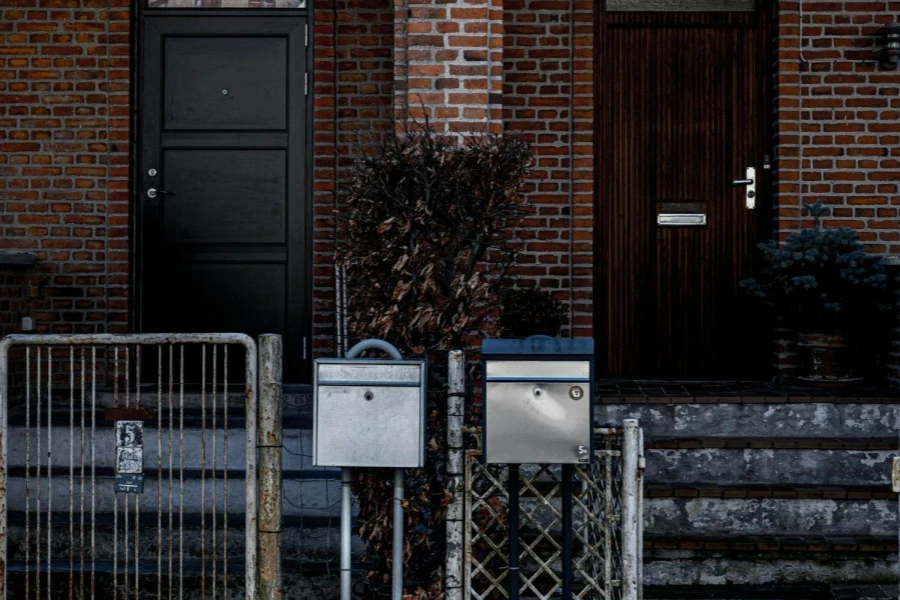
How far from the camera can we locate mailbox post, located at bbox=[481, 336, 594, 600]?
3.78 metres

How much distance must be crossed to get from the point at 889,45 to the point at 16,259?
228 inches

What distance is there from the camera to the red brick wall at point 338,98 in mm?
6816

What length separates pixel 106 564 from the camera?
4984mm

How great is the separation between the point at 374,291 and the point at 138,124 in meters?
3.30

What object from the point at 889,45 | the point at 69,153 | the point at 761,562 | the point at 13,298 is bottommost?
the point at 761,562

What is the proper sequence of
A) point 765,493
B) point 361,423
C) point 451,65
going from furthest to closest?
point 451,65 < point 765,493 < point 361,423

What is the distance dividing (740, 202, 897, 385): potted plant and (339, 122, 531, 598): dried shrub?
262cm

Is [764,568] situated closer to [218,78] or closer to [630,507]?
[630,507]

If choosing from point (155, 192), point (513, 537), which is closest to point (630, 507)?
point (513, 537)

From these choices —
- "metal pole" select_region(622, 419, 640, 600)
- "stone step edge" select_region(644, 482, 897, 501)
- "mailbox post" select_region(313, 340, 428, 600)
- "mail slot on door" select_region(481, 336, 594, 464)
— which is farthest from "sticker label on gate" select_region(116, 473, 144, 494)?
"stone step edge" select_region(644, 482, 897, 501)

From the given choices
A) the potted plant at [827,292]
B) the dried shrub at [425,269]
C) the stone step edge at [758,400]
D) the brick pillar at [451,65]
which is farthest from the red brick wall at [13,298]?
the potted plant at [827,292]

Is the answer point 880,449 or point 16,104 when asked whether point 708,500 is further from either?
point 16,104

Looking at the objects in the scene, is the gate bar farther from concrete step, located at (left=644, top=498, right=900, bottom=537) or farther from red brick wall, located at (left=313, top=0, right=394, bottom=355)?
red brick wall, located at (left=313, top=0, right=394, bottom=355)

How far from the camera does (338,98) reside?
685 cm
